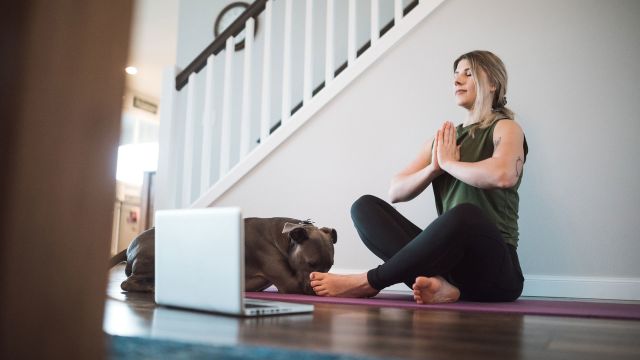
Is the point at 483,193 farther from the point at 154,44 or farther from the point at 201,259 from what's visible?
the point at 154,44

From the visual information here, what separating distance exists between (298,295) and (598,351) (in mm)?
1116

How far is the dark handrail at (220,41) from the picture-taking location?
3071 mm

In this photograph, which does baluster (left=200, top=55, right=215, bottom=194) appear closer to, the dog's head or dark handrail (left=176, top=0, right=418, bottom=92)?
dark handrail (left=176, top=0, right=418, bottom=92)

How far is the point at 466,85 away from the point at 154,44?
5.05m

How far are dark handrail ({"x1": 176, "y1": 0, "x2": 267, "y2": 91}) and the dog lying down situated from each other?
166cm

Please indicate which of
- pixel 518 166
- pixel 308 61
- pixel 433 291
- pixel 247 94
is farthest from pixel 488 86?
pixel 247 94

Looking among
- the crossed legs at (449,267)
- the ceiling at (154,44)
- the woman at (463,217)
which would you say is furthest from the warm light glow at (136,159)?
the crossed legs at (449,267)

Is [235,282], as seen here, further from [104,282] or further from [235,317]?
[104,282]

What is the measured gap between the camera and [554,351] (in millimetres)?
676

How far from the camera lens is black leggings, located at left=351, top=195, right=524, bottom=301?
141cm

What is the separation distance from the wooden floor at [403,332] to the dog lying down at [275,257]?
53cm

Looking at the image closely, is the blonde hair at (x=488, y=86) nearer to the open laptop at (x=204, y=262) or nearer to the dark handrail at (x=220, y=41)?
the open laptop at (x=204, y=262)

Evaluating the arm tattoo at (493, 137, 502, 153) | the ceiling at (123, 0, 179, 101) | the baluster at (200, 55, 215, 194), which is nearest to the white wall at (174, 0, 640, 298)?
the baluster at (200, 55, 215, 194)

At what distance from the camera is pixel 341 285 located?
160 centimetres
